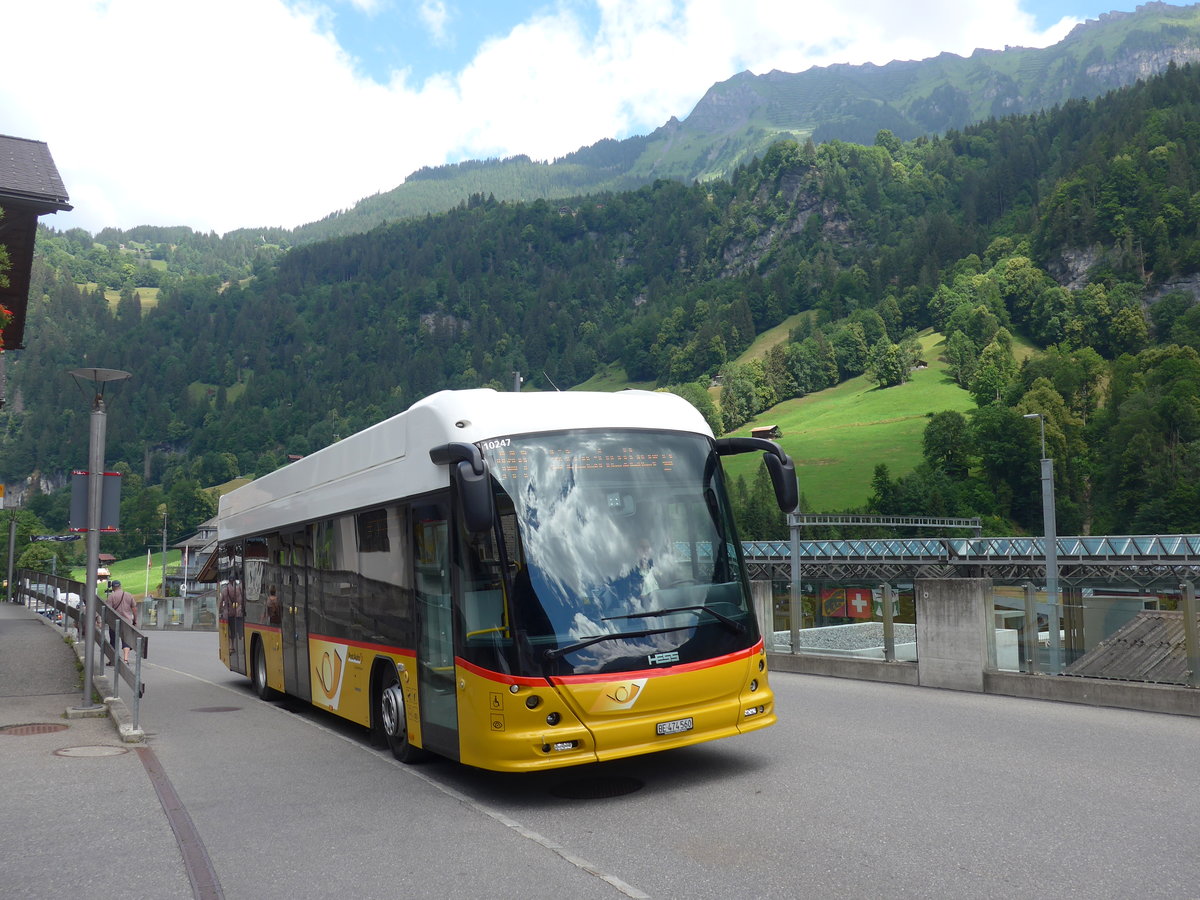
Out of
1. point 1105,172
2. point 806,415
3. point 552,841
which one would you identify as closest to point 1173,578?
point 552,841

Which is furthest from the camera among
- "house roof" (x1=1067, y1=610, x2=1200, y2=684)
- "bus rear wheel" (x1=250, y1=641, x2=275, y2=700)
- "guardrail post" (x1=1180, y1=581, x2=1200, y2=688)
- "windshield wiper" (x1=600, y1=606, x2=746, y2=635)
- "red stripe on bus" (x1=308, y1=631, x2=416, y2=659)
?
"bus rear wheel" (x1=250, y1=641, x2=275, y2=700)

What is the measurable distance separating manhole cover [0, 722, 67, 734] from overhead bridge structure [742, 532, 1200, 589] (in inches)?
1712

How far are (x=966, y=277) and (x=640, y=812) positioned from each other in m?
187

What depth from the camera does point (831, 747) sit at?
9281 millimetres

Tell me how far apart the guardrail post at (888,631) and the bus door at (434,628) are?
28.3ft

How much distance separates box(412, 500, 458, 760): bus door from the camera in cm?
796

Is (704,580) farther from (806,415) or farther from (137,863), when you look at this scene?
(806,415)

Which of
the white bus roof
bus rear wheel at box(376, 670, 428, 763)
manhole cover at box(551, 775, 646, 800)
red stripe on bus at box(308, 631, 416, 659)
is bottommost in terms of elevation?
manhole cover at box(551, 775, 646, 800)

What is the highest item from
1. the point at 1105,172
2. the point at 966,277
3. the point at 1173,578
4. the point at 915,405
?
the point at 1105,172

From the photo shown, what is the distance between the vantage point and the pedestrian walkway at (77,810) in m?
5.89

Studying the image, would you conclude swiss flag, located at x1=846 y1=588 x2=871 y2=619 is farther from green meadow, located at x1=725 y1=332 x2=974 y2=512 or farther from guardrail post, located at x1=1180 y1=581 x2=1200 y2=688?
green meadow, located at x1=725 y1=332 x2=974 y2=512

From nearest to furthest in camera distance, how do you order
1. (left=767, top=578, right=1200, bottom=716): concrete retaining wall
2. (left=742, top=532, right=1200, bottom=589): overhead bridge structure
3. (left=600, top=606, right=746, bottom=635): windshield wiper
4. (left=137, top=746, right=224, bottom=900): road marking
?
(left=137, top=746, right=224, bottom=900): road marking, (left=600, top=606, right=746, bottom=635): windshield wiper, (left=767, top=578, right=1200, bottom=716): concrete retaining wall, (left=742, top=532, right=1200, bottom=589): overhead bridge structure

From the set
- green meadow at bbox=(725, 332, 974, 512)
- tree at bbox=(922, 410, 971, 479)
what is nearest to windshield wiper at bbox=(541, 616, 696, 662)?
green meadow at bbox=(725, 332, 974, 512)

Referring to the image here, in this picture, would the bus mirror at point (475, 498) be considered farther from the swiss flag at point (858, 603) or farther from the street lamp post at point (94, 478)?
the swiss flag at point (858, 603)
